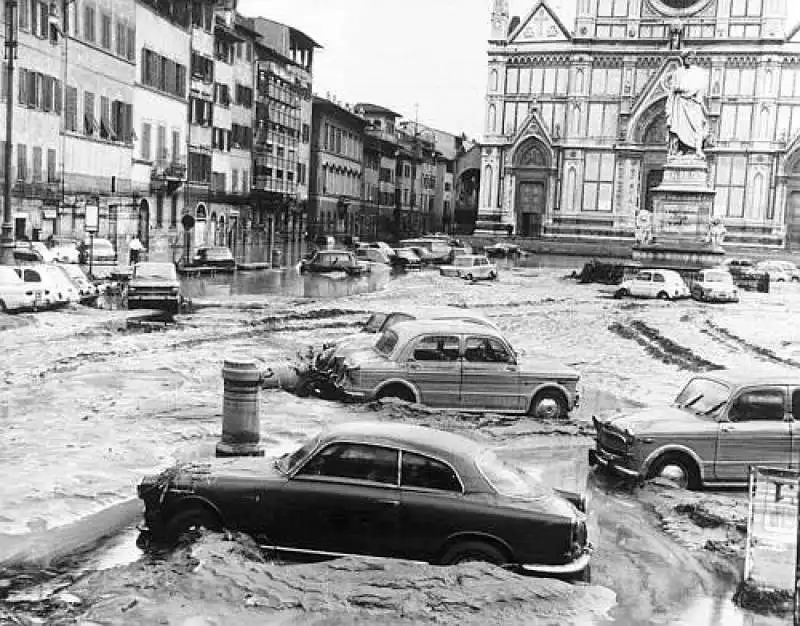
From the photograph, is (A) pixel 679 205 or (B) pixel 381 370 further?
(A) pixel 679 205

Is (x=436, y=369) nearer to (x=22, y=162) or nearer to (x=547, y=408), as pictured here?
(x=547, y=408)

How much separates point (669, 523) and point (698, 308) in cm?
3003

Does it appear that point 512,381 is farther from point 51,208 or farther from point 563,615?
point 51,208

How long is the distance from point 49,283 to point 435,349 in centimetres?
1583

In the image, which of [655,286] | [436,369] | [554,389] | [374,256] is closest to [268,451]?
[436,369]

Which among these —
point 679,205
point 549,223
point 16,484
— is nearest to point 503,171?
point 549,223

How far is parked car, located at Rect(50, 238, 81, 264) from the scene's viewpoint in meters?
38.2

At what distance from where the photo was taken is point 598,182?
87.4 m

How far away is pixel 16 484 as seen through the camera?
1129cm

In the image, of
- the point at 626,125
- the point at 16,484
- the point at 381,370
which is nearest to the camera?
the point at 16,484

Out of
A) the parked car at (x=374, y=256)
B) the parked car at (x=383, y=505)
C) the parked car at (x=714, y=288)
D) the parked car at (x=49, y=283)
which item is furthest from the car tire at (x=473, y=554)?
the parked car at (x=374, y=256)

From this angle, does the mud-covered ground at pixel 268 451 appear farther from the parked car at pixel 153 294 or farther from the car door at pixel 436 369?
the parked car at pixel 153 294

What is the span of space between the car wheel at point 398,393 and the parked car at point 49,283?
1511 centimetres

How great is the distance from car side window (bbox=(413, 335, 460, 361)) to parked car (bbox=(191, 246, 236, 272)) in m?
34.7
